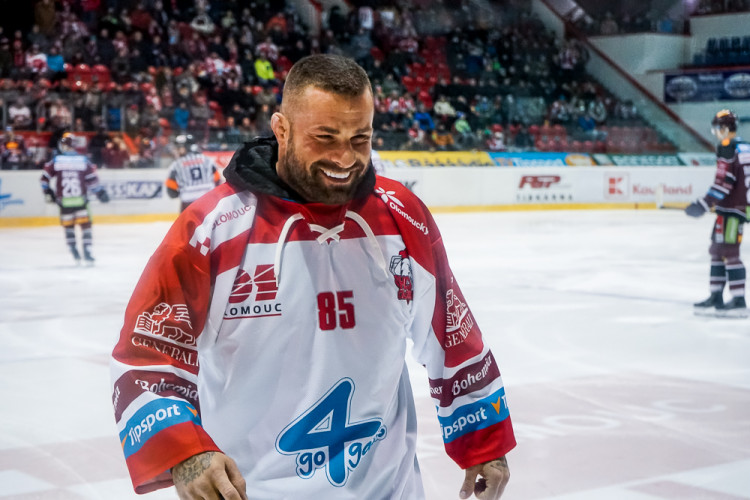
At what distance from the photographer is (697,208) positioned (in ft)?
25.0

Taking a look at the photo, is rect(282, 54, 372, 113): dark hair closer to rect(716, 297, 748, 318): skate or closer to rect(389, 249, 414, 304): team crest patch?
rect(389, 249, 414, 304): team crest patch

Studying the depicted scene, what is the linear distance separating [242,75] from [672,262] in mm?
11288

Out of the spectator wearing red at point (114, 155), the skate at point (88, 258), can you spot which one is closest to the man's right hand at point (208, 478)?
the skate at point (88, 258)

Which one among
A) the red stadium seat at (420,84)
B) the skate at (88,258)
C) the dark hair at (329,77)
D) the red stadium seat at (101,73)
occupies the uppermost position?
the dark hair at (329,77)

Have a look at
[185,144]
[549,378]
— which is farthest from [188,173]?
[549,378]

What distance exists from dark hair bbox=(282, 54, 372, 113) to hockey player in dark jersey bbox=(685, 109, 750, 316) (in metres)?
6.20

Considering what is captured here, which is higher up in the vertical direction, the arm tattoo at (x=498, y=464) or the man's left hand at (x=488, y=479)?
the arm tattoo at (x=498, y=464)

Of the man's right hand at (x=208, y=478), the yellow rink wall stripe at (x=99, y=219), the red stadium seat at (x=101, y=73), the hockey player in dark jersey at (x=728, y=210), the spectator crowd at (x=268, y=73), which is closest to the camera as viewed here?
the man's right hand at (x=208, y=478)

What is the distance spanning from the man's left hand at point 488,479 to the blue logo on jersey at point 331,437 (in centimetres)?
20

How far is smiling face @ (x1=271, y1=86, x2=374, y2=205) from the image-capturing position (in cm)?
161

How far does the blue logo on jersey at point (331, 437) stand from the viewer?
166 centimetres

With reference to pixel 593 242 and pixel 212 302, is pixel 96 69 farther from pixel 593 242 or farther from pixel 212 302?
pixel 212 302

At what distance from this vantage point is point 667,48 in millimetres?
26469

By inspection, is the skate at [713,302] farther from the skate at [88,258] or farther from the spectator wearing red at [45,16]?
the spectator wearing red at [45,16]
